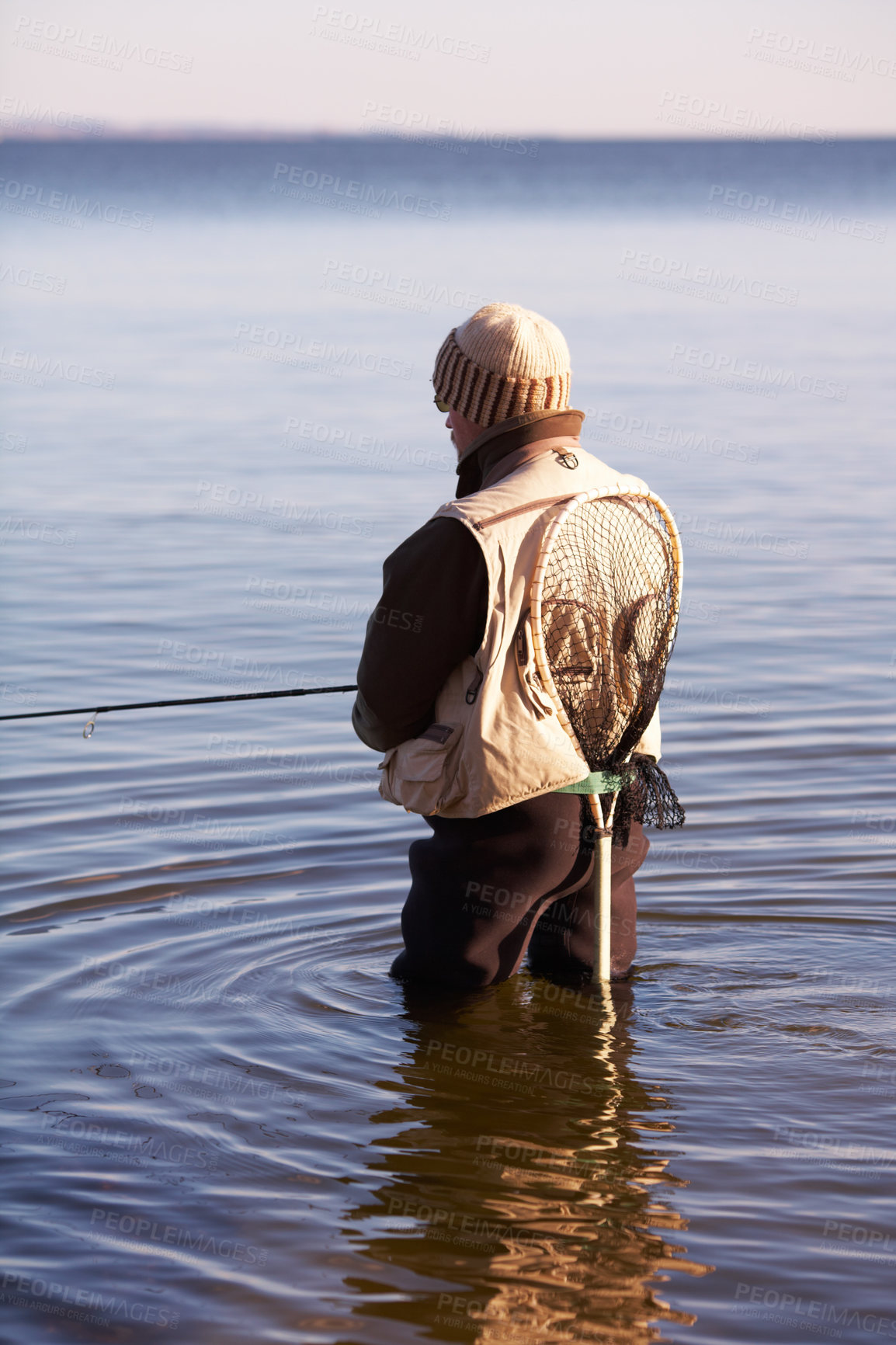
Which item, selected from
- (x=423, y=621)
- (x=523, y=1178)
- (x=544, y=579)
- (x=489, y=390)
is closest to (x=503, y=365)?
(x=489, y=390)

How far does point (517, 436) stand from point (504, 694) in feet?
1.89

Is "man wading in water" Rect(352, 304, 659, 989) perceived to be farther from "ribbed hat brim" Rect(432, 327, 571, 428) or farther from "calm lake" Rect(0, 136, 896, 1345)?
"calm lake" Rect(0, 136, 896, 1345)

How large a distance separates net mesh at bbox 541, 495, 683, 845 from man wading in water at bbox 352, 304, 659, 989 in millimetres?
76

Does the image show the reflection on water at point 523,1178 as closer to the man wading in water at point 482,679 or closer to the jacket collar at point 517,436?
the man wading in water at point 482,679

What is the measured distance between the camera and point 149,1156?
141 inches

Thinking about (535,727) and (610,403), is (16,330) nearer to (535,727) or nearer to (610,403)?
(610,403)

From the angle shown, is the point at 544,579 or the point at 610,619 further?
the point at 610,619

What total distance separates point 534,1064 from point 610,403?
465 inches

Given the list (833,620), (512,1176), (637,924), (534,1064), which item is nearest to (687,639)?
(833,620)

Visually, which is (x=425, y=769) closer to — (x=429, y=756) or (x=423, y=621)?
(x=429, y=756)

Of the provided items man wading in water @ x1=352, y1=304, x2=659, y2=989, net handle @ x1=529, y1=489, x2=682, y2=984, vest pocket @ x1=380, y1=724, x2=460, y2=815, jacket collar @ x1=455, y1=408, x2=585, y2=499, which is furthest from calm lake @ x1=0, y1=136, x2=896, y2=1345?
jacket collar @ x1=455, y1=408, x2=585, y2=499

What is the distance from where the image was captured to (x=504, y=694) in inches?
143

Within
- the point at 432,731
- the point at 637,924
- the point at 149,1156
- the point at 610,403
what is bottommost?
the point at 149,1156

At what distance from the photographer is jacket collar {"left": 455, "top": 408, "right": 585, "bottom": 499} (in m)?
3.72
